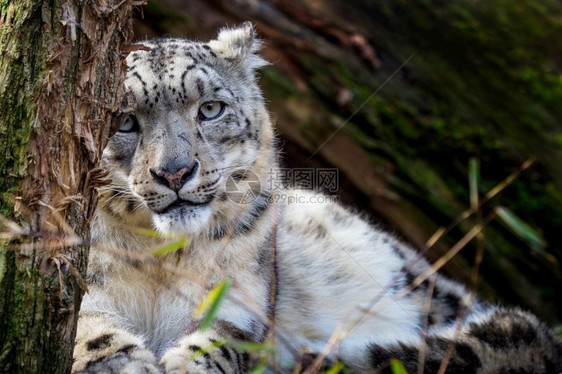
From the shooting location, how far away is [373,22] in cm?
588

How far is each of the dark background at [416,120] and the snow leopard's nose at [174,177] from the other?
7.75 ft

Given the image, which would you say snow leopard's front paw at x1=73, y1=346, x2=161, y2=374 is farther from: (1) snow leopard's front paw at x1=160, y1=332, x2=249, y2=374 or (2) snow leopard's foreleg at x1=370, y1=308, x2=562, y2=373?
A: (2) snow leopard's foreleg at x1=370, y1=308, x2=562, y2=373

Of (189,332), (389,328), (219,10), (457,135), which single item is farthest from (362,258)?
(219,10)

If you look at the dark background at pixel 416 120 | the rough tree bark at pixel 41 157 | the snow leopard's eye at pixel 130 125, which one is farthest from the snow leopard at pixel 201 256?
the dark background at pixel 416 120

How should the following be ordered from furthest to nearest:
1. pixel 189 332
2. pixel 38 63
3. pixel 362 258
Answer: pixel 362 258
pixel 189 332
pixel 38 63

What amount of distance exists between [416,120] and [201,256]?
110 inches

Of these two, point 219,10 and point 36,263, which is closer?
point 36,263

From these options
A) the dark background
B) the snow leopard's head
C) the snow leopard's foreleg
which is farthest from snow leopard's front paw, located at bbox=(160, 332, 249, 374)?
the dark background

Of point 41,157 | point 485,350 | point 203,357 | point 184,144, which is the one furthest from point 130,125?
point 485,350

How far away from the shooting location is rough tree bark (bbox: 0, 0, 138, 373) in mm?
2178

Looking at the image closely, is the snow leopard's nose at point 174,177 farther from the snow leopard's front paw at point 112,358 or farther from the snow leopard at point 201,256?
the snow leopard's front paw at point 112,358

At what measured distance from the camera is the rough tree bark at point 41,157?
2178 millimetres

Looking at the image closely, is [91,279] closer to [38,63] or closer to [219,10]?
[38,63]

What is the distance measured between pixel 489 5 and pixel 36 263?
16.1ft
